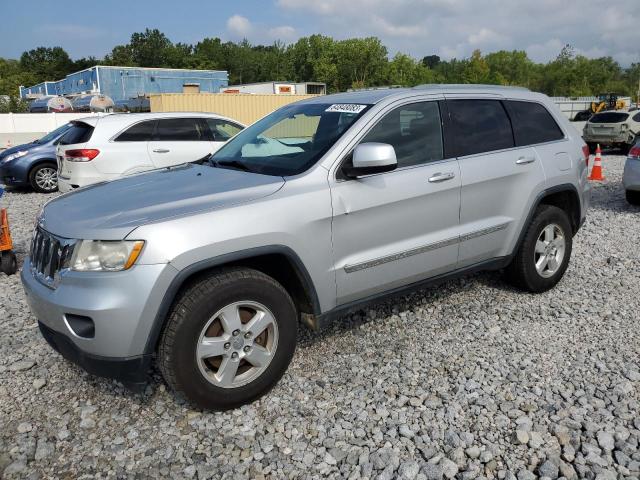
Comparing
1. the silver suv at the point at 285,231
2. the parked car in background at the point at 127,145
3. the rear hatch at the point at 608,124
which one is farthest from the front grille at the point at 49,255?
the rear hatch at the point at 608,124

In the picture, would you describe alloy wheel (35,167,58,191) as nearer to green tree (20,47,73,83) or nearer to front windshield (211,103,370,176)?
front windshield (211,103,370,176)

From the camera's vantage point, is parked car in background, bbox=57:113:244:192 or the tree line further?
the tree line

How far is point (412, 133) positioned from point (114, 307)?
7.59 feet

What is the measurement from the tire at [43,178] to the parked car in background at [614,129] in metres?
15.8

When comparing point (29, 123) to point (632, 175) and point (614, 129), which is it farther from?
point (632, 175)

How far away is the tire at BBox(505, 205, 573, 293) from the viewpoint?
4.65 metres

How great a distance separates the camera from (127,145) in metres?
9.32

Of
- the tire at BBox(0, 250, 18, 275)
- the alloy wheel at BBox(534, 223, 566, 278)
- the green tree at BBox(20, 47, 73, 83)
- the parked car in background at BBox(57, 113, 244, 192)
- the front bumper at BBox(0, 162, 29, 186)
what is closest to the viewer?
the alloy wheel at BBox(534, 223, 566, 278)

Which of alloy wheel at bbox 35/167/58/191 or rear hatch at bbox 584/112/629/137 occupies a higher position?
rear hatch at bbox 584/112/629/137

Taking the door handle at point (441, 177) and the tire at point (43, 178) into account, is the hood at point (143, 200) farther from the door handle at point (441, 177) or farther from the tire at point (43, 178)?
the tire at point (43, 178)

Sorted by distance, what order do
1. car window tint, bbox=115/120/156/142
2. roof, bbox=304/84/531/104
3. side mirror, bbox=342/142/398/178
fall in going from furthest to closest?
car window tint, bbox=115/120/156/142 → roof, bbox=304/84/531/104 → side mirror, bbox=342/142/398/178

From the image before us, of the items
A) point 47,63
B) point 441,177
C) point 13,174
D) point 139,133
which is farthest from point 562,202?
point 47,63

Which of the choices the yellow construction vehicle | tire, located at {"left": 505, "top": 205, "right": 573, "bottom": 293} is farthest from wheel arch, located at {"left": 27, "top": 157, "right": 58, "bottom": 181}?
the yellow construction vehicle

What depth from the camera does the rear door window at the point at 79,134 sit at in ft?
30.3
